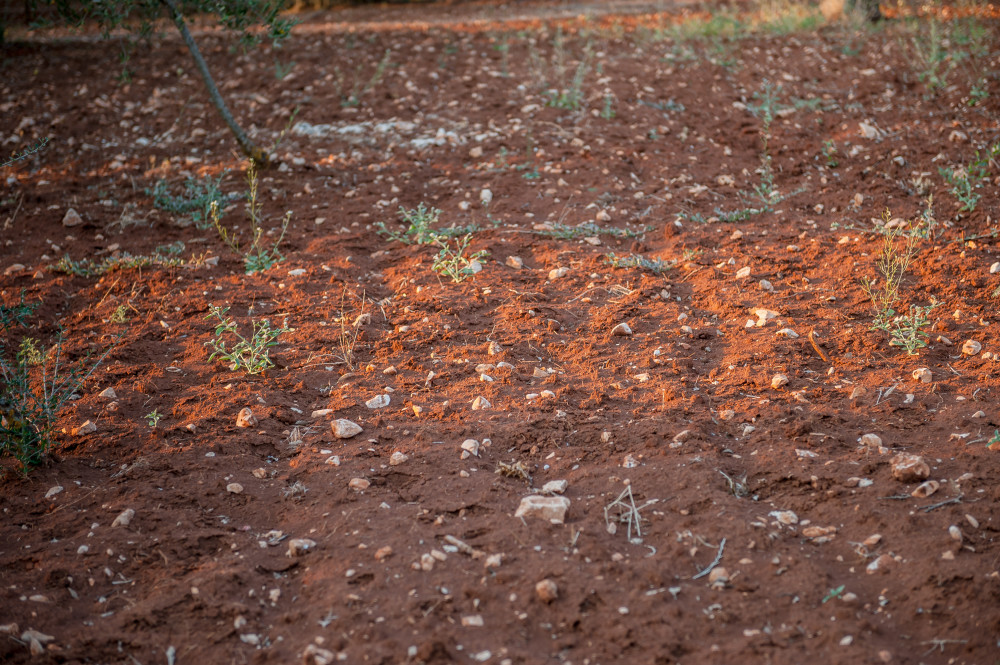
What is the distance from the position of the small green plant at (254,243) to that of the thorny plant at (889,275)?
10.2 feet

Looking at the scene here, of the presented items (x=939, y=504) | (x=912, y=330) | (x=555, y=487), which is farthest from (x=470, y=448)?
(x=912, y=330)

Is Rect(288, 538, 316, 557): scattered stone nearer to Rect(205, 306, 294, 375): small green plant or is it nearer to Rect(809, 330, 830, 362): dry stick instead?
Rect(205, 306, 294, 375): small green plant

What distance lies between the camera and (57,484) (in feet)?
9.02

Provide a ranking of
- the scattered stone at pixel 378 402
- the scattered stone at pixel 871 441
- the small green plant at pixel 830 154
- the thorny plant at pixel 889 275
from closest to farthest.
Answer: the scattered stone at pixel 871 441, the scattered stone at pixel 378 402, the thorny plant at pixel 889 275, the small green plant at pixel 830 154

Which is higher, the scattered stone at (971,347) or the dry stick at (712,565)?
the scattered stone at (971,347)

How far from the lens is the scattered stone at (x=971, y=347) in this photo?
3.19 meters

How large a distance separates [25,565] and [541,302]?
240cm

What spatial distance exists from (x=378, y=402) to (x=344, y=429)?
23 centimetres

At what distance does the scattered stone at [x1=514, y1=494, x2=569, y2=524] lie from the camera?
2473mm

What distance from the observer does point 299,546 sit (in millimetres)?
2436

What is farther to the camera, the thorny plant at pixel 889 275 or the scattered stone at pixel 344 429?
the thorny plant at pixel 889 275

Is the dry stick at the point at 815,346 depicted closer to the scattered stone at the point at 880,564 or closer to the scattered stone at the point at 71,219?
the scattered stone at the point at 880,564

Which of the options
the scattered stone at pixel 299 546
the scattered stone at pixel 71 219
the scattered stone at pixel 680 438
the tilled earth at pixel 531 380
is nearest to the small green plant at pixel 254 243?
the tilled earth at pixel 531 380

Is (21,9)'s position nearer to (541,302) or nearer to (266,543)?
(541,302)
